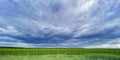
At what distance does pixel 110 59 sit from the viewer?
19.5 meters

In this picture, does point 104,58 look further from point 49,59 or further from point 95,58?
point 49,59

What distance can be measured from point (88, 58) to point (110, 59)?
153 centimetres

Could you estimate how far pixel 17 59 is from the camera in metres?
19.2

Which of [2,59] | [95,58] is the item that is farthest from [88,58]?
[2,59]

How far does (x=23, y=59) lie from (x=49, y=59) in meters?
1.97

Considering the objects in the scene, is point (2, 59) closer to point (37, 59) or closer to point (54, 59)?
point (37, 59)

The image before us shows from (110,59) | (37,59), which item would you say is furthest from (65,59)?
(110,59)

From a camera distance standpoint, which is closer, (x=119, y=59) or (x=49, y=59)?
(x=49, y=59)

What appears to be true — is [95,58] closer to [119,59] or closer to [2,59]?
[119,59]

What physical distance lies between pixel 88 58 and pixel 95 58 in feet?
1.63

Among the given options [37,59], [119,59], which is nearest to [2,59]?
[37,59]

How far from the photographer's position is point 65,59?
61.5ft

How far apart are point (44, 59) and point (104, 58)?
A: 13.8 ft

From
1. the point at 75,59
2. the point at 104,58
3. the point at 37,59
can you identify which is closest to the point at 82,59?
the point at 75,59
